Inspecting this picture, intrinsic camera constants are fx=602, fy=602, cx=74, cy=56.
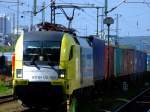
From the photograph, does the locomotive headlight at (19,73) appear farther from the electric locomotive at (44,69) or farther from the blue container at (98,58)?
the blue container at (98,58)

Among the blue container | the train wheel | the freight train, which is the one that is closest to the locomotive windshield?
the freight train

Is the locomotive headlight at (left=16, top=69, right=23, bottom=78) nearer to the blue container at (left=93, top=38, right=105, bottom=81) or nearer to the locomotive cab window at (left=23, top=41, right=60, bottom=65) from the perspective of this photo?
the locomotive cab window at (left=23, top=41, right=60, bottom=65)

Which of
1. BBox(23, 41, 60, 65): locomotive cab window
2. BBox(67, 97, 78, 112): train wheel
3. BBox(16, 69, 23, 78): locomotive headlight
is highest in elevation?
BBox(23, 41, 60, 65): locomotive cab window

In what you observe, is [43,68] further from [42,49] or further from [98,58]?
[98,58]

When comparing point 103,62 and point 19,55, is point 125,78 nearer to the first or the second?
point 103,62

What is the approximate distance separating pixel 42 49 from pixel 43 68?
31.7 inches

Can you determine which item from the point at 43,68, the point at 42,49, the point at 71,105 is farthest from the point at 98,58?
the point at 43,68

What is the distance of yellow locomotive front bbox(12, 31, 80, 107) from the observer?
1958cm

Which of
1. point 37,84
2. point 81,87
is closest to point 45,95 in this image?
point 37,84

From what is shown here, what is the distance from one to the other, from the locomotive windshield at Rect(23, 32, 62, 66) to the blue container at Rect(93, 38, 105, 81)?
8808mm

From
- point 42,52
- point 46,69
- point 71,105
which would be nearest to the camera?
point 46,69

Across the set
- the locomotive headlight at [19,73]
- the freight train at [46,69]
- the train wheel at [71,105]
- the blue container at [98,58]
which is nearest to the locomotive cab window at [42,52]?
the freight train at [46,69]

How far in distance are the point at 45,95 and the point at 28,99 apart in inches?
24.8

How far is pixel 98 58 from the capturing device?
104 feet
